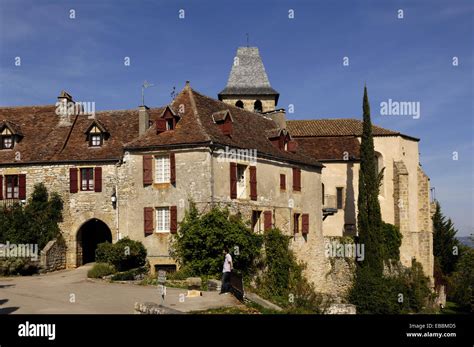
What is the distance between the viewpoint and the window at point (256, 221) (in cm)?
3057

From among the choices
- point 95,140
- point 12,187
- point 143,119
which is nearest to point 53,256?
point 12,187

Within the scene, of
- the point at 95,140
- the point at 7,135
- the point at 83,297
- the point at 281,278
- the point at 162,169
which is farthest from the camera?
the point at 7,135

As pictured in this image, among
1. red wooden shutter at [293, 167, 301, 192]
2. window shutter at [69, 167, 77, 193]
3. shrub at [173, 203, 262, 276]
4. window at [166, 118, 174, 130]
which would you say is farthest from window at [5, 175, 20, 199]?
red wooden shutter at [293, 167, 301, 192]

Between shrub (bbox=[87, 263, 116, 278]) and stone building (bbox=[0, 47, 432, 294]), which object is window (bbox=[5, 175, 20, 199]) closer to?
stone building (bbox=[0, 47, 432, 294])

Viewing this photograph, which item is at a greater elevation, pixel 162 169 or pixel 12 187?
pixel 162 169

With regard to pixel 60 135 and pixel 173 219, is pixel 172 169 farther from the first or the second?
pixel 60 135

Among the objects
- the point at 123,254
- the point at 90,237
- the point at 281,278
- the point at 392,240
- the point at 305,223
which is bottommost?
the point at 281,278

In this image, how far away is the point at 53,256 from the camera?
30.4 meters

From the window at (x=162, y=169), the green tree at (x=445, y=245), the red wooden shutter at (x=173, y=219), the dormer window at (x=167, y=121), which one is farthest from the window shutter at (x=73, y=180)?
the green tree at (x=445, y=245)

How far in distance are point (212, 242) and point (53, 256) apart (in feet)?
31.1

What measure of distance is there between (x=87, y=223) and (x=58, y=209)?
68.8 inches

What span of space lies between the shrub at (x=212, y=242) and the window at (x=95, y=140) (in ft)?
26.4
